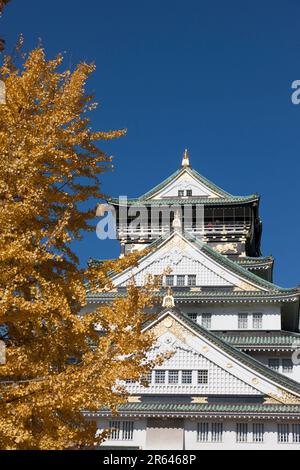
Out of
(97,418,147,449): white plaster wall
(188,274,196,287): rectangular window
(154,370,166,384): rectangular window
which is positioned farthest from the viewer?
(188,274,196,287): rectangular window

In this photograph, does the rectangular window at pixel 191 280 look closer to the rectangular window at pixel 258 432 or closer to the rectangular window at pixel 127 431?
the rectangular window at pixel 127 431

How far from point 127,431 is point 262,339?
28.6 ft

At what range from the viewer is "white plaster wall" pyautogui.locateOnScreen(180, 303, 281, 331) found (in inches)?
1207

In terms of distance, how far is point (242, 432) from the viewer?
24391mm

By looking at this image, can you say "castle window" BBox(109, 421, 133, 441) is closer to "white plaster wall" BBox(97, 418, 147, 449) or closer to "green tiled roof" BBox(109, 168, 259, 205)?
"white plaster wall" BBox(97, 418, 147, 449)

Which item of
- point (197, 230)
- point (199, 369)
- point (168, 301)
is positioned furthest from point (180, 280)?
point (199, 369)

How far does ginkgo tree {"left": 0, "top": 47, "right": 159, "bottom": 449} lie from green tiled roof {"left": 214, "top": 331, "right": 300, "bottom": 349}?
1861cm

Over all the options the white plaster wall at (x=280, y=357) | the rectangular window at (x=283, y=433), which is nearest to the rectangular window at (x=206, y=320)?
the white plaster wall at (x=280, y=357)

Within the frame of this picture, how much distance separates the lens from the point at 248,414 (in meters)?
23.8

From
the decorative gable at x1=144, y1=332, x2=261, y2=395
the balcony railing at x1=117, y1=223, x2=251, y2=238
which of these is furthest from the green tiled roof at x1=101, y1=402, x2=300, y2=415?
the balcony railing at x1=117, y1=223, x2=251, y2=238

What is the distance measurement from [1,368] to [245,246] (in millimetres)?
30614

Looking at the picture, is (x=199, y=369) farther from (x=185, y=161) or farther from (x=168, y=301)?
(x=185, y=161)

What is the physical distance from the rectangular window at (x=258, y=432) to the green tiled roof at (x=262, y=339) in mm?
5053
